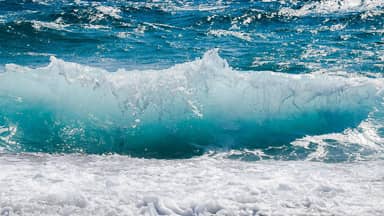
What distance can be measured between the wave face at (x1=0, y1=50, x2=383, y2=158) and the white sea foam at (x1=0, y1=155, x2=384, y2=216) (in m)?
1.09

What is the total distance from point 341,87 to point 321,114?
2.44 ft

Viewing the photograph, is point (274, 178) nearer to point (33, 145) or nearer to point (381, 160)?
point (381, 160)

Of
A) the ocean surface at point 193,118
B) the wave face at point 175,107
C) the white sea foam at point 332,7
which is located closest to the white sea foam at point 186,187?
the ocean surface at point 193,118

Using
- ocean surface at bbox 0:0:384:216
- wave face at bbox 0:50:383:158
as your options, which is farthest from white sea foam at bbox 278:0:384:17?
wave face at bbox 0:50:383:158

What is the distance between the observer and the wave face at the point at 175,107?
7.59 metres

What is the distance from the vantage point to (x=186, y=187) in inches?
213

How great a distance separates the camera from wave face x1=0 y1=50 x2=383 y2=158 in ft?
24.9

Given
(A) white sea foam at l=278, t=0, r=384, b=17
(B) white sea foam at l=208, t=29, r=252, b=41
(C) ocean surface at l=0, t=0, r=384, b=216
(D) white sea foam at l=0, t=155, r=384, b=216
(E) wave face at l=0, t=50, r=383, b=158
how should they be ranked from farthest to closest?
(A) white sea foam at l=278, t=0, r=384, b=17 → (B) white sea foam at l=208, t=29, r=252, b=41 → (E) wave face at l=0, t=50, r=383, b=158 → (C) ocean surface at l=0, t=0, r=384, b=216 → (D) white sea foam at l=0, t=155, r=384, b=216

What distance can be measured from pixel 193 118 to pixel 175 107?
1.11 ft

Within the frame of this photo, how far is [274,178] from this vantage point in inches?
224

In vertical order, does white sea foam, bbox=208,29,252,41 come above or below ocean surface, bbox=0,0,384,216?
above

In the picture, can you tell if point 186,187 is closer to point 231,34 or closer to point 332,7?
point 231,34

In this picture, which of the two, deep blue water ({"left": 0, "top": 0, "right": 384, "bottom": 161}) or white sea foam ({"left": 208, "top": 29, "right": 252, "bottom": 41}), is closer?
deep blue water ({"left": 0, "top": 0, "right": 384, "bottom": 161})

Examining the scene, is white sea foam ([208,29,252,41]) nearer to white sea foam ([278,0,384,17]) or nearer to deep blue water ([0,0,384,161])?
deep blue water ([0,0,384,161])
